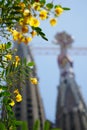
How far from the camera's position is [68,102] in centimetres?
12075

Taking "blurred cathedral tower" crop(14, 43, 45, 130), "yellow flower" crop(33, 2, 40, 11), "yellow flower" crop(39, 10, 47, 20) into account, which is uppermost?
"blurred cathedral tower" crop(14, 43, 45, 130)

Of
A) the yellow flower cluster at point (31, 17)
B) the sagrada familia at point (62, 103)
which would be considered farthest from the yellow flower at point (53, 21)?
the sagrada familia at point (62, 103)

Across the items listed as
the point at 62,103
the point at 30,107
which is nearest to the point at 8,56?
the point at 30,107

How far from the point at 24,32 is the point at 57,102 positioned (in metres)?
126

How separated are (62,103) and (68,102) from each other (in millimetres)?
2438

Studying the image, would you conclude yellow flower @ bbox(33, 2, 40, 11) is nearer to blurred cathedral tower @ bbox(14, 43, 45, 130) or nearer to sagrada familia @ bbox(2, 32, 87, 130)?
sagrada familia @ bbox(2, 32, 87, 130)

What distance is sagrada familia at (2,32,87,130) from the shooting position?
107m

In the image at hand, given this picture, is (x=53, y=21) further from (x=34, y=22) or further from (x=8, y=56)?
(x=8, y=56)

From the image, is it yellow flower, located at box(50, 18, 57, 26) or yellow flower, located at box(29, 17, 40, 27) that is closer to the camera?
yellow flower, located at box(29, 17, 40, 27)

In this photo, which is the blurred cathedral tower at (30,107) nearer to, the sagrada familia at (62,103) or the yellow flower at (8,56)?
the sagrada familia at (62,103)

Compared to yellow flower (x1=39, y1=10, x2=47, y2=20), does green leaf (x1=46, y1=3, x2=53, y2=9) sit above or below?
above

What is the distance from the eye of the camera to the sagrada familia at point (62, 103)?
351 feet

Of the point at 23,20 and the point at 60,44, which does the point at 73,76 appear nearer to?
the point at 60,44

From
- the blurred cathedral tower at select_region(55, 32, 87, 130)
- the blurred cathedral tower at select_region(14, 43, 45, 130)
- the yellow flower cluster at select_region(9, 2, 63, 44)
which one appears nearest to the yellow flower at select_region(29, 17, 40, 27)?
the yellow flower cluster at select_region(9, 2, 63, 44)
